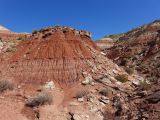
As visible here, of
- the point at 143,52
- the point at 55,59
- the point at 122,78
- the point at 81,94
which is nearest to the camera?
the point at 81,94

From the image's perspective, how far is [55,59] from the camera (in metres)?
26.5

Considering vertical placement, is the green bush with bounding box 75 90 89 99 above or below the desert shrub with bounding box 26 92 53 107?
above

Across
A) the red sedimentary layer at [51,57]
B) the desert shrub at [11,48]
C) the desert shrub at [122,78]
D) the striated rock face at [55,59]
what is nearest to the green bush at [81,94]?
the striated rock face at [55,59]

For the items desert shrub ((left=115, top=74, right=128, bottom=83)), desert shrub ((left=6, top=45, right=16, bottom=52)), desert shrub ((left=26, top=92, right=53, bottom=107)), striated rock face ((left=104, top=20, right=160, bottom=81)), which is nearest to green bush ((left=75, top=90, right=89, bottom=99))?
desert shrub ((left=26, top=92, right=53, bottom=107))

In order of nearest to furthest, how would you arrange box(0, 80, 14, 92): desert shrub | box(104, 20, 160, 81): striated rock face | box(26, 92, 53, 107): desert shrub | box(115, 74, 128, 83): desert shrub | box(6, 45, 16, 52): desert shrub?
box(26, 92, 53, 107): desert shrub < box(0, 80, 14, 92): desert shrub < box(115, 74, 128, 83): desert shrub < box(6, 45, 16, 52): desert shrub < box(104, 20, 160, 81): striated rock face

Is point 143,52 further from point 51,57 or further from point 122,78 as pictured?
point 51,57

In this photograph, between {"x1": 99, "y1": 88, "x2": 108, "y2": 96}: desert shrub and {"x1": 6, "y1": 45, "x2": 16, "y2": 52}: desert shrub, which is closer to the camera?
{"x1": 99, "y1": 88, "x2": 108, "y2": 96}: desert shrub

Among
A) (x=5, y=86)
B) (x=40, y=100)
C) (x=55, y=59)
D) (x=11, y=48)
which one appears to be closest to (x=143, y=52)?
(x=55, y=59)

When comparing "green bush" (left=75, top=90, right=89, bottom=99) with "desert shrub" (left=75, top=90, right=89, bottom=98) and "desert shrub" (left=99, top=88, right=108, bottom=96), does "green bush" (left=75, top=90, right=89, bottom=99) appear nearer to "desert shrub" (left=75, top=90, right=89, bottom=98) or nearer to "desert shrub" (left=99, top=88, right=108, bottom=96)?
"desert shrub" (left=75, top=90, right=89, bottom=98)

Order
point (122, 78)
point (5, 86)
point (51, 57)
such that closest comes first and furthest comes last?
point (5, 86) → point (122, 78) → point (51, 57)

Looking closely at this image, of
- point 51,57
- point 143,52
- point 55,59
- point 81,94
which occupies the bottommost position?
point 81,94

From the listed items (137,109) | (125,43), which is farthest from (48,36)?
A: (125,43)

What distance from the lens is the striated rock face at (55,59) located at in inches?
988

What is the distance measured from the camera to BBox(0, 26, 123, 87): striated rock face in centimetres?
2509
